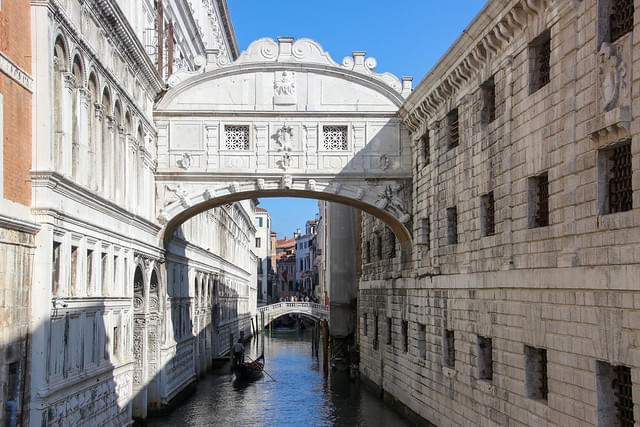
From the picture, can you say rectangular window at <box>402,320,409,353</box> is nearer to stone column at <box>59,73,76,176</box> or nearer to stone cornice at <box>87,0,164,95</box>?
stone cornice at <box>87,0,164,95</box>

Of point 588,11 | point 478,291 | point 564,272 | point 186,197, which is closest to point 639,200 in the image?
point 564,272

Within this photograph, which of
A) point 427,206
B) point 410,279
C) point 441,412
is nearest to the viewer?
point 441,412

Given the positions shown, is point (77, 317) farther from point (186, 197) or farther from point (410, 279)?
point (410, 279)

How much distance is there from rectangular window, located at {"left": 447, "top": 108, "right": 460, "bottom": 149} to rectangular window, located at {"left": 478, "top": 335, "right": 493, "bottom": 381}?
4481mm

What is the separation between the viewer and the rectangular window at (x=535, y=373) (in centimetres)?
1166

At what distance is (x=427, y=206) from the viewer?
18609 millimetres

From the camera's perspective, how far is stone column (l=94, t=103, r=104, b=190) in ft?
46.8

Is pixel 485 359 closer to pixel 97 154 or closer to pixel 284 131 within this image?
pixel 97 154

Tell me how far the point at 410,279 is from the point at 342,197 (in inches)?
108

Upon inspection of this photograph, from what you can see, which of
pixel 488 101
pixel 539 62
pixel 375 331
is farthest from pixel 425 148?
pixel 375 331

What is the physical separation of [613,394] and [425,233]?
9494 mm

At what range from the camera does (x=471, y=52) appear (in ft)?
47.8

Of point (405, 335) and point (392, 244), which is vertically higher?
point (392, 244)

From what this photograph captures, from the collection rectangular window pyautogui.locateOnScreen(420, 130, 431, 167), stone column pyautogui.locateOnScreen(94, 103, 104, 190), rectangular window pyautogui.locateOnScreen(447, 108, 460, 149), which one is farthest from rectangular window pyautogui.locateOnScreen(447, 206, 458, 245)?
stone column pyautogui.locateOnScreen(94, 103, 104, 190)
